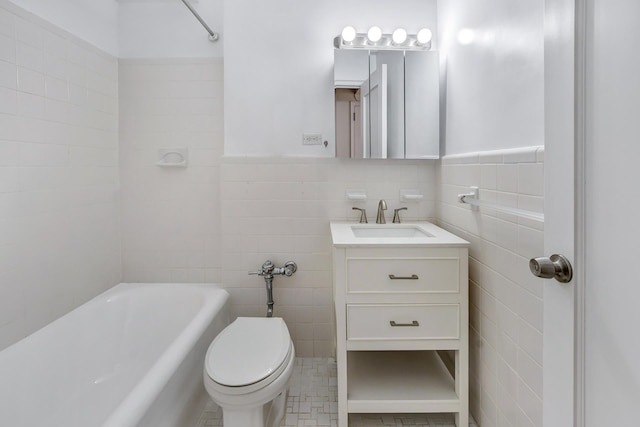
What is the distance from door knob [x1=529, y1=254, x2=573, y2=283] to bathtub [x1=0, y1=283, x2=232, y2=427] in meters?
1.15

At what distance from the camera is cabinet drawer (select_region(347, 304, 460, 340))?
68.9 inches

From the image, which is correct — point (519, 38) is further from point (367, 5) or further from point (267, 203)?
point (267, 203)

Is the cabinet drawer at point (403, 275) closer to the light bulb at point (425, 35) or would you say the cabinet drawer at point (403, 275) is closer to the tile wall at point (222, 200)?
the tile wall at point (222, 200)

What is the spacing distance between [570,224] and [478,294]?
1.10 m

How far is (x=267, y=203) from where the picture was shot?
2.45 m

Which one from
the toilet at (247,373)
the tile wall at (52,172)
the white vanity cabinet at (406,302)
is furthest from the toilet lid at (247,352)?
the tile wall at (52,172)

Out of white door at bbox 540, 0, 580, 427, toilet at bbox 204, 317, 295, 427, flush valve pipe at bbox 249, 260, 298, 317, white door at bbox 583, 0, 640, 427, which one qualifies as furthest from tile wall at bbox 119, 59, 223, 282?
white door at bbox 583, 0, 640, 427

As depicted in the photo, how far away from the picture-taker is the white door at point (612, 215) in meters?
0.63

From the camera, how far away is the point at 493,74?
5.39 ft

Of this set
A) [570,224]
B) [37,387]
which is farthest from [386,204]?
[37,387]

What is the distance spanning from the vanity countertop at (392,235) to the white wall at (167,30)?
1.39 metres

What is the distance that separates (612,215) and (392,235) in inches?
64.8

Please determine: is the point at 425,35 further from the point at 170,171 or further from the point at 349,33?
the point at 170,171

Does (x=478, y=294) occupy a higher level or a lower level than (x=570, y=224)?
lower
